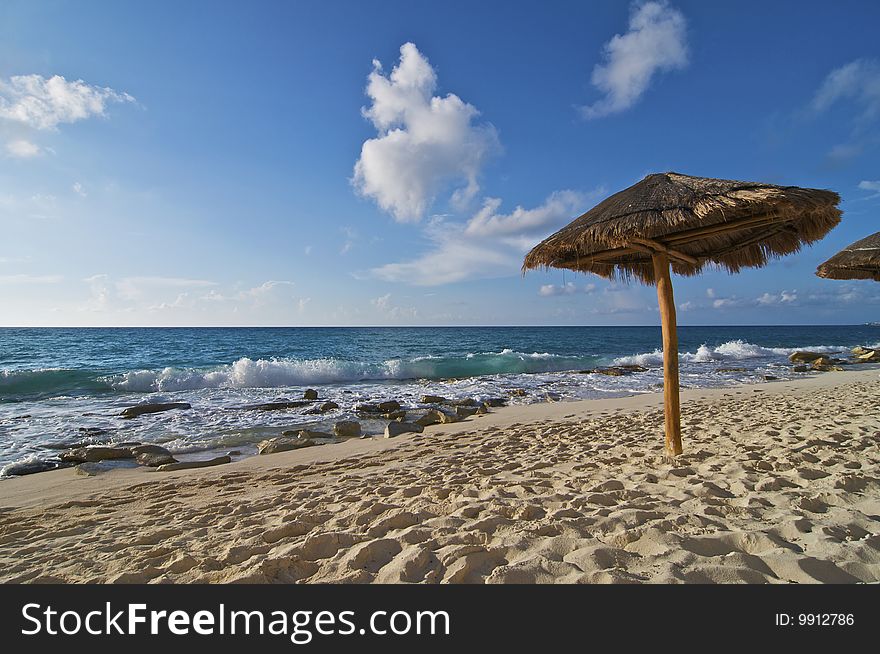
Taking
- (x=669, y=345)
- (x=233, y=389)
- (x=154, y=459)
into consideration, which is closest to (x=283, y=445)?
(x=154, y=459)

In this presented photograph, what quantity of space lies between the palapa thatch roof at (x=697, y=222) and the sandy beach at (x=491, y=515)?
2.45 meters

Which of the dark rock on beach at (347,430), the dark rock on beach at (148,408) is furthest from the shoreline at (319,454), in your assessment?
the dark rock on beach at (148,408)

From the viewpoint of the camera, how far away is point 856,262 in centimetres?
658

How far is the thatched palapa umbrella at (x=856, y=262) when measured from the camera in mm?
6520

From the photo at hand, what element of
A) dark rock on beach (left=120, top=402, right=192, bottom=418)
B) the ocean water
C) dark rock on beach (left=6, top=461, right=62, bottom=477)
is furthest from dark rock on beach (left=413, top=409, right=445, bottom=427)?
dark rock on beach (left=120, top=402, right=192, bottom=418)

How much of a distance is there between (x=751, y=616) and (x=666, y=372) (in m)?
3.13

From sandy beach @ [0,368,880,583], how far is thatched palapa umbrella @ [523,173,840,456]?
1.31 m

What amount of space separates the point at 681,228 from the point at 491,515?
3.49 metres

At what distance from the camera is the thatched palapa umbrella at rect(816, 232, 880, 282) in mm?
6520

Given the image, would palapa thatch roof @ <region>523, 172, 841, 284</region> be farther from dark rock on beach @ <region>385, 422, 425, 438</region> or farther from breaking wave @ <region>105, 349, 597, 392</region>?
breaking wave @ <region>105, 349, 597, 392</region>

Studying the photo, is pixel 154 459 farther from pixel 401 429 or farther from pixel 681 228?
pixel 681 228

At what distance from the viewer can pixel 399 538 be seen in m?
2.82

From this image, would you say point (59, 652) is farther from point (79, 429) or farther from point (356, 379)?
point (356, 379)

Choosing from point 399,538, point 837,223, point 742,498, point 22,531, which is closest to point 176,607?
point 399,538
